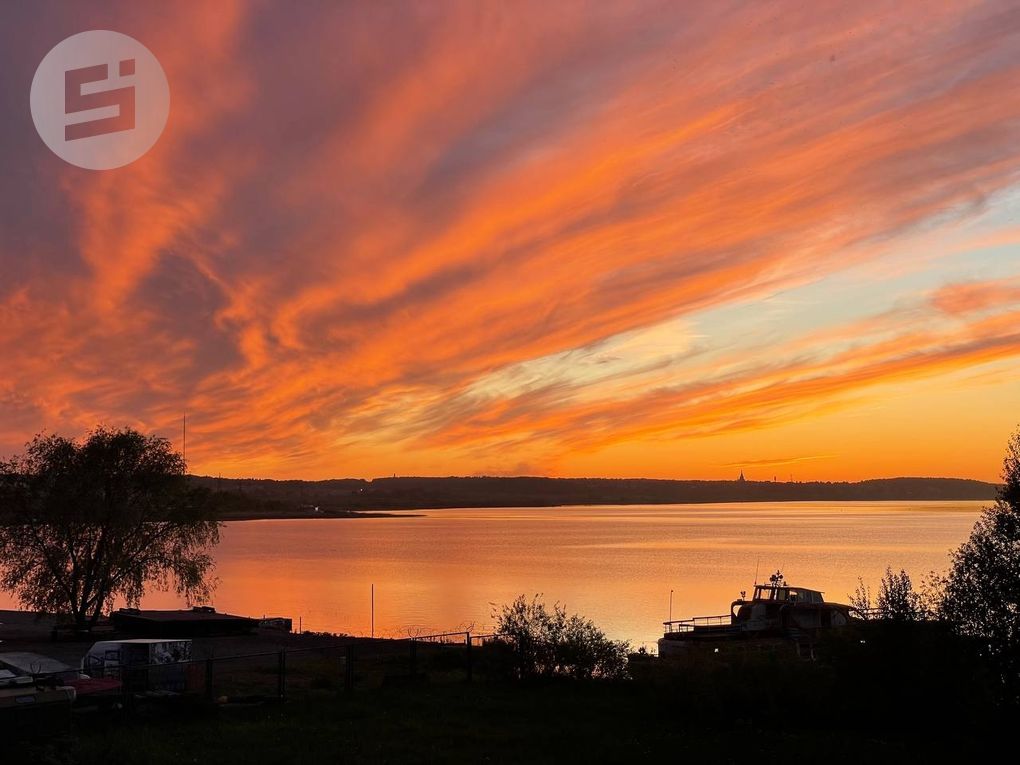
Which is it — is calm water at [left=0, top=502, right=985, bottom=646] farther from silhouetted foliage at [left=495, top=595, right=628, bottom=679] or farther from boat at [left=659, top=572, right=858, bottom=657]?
silhouetted foliage at [left=495, top=595, right=628, bottom=679]

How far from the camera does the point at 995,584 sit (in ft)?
83.0

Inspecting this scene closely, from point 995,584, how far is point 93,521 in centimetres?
4896

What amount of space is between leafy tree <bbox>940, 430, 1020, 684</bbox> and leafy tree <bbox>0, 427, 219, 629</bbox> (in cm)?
4552

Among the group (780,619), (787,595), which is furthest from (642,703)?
(787,595)

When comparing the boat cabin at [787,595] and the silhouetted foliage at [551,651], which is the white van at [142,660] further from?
the boat cabin at [787,595]

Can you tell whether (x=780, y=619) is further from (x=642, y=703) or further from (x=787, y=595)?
(x=642, y=703)

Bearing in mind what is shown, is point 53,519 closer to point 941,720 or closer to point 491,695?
point 491,695

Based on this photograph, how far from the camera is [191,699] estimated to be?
25.4 meters

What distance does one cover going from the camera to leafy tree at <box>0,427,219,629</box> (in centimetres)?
5378

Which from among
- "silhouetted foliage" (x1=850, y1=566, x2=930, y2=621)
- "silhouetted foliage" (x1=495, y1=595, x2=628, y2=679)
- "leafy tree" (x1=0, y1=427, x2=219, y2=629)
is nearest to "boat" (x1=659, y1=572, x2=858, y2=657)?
"silhouetted foliage" (x1=495, y1=595, x2=628, y2=679)

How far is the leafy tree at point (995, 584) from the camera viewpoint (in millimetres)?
24031

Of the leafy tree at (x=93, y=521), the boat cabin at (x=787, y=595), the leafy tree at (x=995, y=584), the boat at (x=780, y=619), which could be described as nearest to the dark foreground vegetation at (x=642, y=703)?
the leafy tree at (x=995, y=584)

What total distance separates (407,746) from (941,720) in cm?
1388

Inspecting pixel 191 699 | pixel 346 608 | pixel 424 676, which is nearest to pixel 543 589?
pixel 346 608
